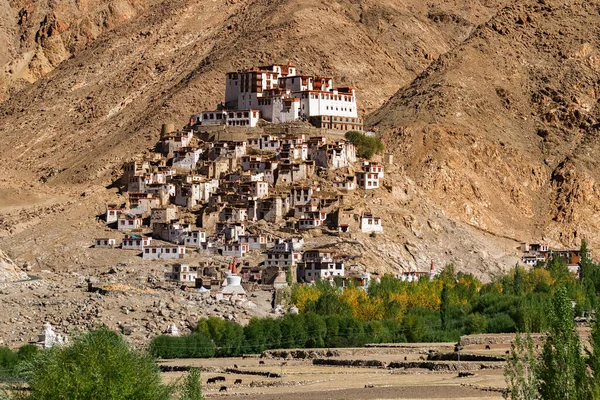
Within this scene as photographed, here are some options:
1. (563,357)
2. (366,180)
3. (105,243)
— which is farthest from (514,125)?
(563,357)

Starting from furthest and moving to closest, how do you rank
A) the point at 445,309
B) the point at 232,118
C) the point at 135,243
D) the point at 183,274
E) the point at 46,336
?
the point at 232,118 < the point at 135,243 < the point at 183,274 < the point at 445,309 < the point at 46,336

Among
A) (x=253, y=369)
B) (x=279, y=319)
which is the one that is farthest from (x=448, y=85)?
(x=253, y=369)

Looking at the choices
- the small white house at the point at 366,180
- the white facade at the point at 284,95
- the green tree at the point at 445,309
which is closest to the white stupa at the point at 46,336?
the green tree at the point at 445,309

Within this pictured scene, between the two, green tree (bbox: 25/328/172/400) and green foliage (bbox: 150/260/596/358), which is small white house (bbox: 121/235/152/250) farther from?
green tree (bbox: 25/328/172/400)

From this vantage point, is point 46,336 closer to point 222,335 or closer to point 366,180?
point 222,335

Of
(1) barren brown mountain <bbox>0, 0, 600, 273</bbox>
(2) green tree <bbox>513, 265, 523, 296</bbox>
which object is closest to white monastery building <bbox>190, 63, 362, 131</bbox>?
(1) barren brown mountain <bbox>0, 0, 600, 273</bbox>

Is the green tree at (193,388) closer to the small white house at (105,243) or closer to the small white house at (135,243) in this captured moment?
the small white house at (135,243)
